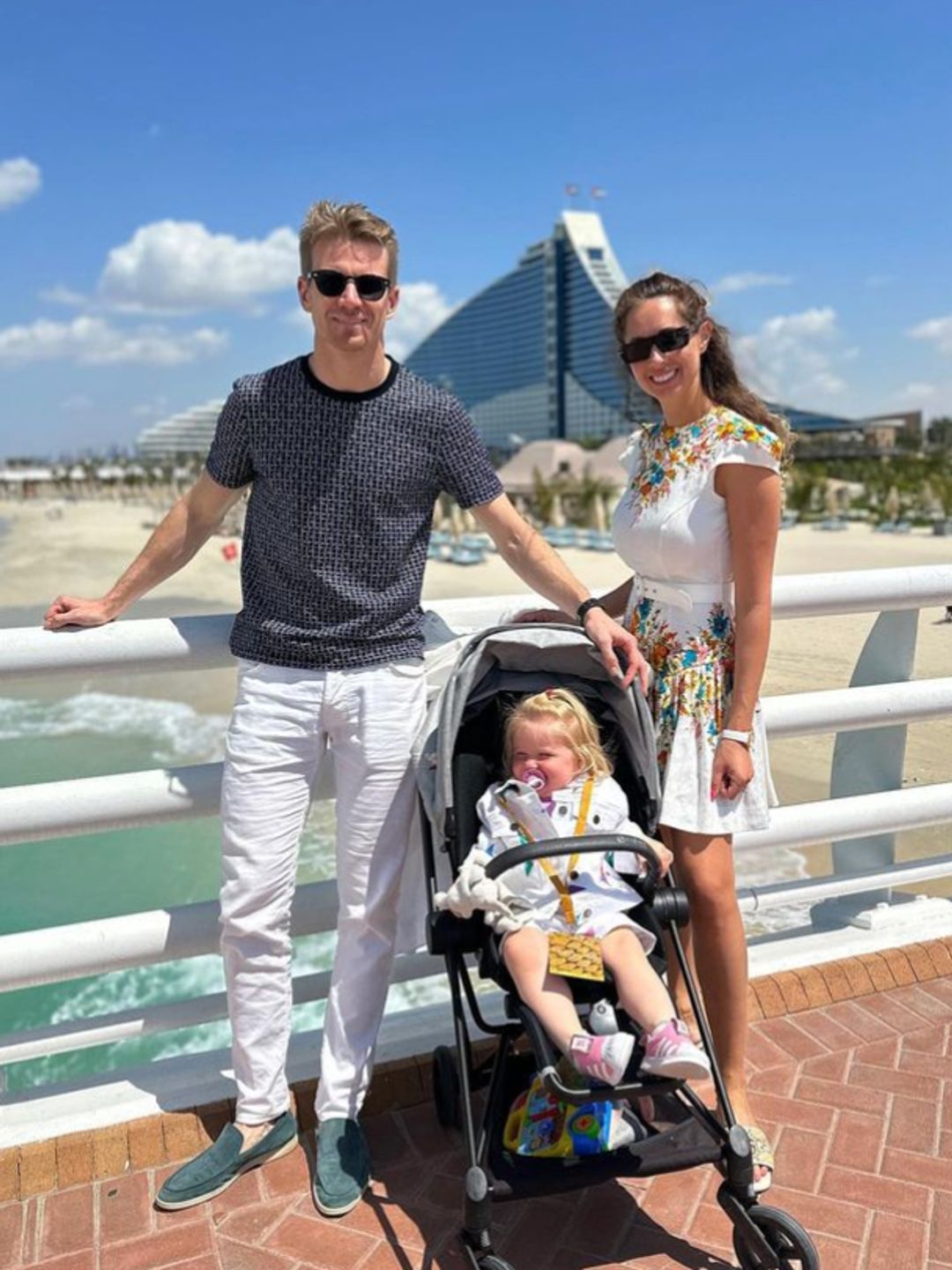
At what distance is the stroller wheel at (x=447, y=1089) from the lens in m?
2.75

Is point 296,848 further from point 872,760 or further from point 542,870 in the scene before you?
point 872,760

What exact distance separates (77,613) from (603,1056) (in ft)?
5.28

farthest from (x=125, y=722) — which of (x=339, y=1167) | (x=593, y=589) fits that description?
(x=339, y=1167)

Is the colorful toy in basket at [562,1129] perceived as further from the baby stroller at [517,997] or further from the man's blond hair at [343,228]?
the man's blond hair at [343,228]

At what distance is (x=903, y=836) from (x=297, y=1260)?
2.62m

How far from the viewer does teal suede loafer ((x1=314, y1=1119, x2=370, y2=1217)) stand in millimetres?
2498

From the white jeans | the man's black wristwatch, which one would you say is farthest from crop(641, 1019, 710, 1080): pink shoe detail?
the man's black wristwatch

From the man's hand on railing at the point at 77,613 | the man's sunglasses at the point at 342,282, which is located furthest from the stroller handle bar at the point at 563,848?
the man's sunglasses at the point at 342,282

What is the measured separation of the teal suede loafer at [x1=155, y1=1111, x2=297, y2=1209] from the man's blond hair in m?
2.10

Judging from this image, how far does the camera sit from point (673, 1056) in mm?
2029

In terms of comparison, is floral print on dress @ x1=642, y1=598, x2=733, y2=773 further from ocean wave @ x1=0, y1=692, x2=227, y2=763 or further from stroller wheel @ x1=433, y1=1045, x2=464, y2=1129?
ocean wave @ x1=0, y1=692, x2=227, y2=763

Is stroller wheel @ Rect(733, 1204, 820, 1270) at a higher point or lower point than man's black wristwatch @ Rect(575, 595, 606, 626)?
lower

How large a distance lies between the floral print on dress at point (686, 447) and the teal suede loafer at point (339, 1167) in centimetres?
171

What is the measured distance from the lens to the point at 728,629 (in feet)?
8.57
